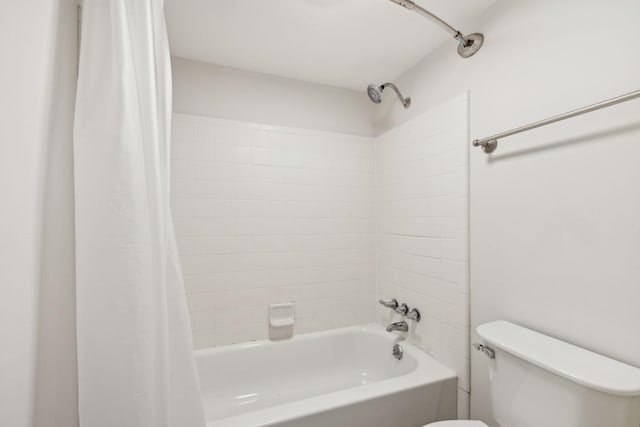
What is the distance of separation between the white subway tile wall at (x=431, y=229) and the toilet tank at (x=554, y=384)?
0.36 meters

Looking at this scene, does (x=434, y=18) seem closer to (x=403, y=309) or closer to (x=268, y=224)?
(x=268, y=224)

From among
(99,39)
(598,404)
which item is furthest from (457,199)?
(99,39)

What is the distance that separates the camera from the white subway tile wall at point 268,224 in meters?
1.79

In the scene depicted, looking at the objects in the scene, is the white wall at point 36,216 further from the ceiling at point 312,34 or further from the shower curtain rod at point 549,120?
the shower curtain rod at point 549,120

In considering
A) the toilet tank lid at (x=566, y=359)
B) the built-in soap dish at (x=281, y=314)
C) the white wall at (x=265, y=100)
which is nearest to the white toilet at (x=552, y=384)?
the toilet tank lid at (x=566, y=359)

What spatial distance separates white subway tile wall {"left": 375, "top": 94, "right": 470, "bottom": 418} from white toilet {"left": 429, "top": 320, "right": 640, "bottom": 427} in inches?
13.7

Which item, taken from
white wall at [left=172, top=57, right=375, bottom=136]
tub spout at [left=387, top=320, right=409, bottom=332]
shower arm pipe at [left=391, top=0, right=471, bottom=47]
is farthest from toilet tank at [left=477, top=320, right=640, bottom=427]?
white wall at [left=172, top=57, right=375, bottom=136]

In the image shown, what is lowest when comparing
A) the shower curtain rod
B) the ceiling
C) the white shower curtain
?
the white shower curtain

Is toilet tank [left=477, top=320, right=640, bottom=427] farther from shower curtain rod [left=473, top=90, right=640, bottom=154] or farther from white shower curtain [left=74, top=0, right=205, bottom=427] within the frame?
white shower curtain [left=74, top=0, right=205, bottom=427]

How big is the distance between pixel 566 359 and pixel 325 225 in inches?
57.7

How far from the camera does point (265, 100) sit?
6.50 ft

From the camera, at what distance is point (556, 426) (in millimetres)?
879

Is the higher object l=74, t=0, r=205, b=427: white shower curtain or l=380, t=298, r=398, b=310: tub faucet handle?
l=74, t=0, r=205, b=427: white shower curtain

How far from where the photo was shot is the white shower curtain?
663 mm
